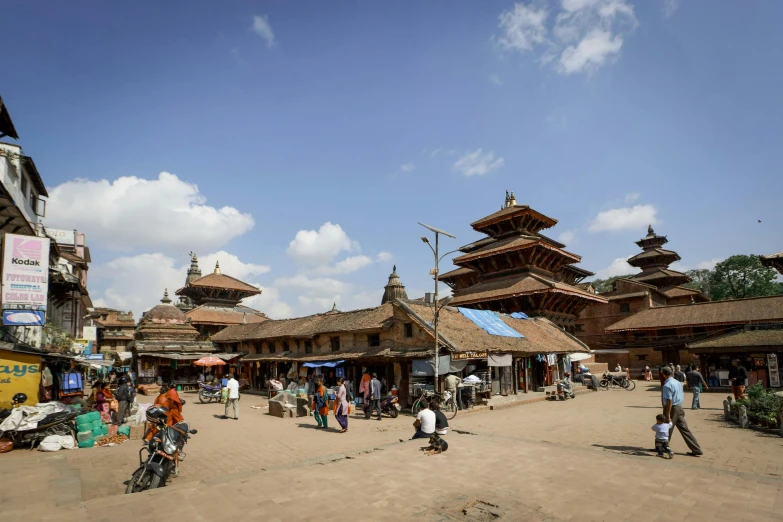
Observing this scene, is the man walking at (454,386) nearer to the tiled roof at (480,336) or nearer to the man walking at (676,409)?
the tiled roof at (480,336)

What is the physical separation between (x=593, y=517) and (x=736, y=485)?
3534 mm

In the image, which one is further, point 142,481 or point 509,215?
point 509,215

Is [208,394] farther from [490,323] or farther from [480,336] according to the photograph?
[490,323]

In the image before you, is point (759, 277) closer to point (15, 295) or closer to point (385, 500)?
point (385, 500)

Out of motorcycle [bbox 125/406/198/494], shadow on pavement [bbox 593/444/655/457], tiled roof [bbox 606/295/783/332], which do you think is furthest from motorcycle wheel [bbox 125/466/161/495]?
tiled roof [bbox 606/295/783/332]

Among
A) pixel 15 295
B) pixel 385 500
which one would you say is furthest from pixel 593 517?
pixel 15 295

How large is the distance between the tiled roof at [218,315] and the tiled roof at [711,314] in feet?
117

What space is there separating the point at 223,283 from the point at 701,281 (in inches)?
2844

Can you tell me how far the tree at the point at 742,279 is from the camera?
208 feet

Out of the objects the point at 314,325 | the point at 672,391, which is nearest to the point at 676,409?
the point at 672,391

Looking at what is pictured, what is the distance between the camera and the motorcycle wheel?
8.23 meters

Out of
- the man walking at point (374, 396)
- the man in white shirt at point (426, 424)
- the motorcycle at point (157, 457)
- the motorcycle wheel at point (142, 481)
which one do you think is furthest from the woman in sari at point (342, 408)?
the motorcycle wheel at point (142, 481)

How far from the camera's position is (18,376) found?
1451cm

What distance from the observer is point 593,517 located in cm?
703
